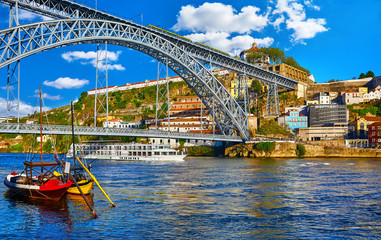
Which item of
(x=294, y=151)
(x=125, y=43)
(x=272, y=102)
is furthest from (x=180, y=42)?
(x=272, y=102)

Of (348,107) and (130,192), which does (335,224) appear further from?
(348,107)

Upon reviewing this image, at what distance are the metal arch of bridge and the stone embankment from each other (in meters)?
2.91

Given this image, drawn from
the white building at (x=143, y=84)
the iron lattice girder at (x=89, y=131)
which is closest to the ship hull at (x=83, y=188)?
the iron lattice girder at (x=89, y=131)

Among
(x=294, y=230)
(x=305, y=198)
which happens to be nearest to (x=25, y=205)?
(x=294, y=230)

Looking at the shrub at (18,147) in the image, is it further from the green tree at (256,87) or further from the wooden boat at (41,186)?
the wooden boat at (41,186)

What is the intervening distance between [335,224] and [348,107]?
79.3m

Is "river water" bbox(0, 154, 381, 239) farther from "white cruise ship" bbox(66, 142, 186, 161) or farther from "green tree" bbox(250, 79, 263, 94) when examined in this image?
"green tree" bbox(250, 79, 263, 94)

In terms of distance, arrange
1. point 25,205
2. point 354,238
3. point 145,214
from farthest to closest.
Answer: point 25,205 < point 145,214 < point 354,238

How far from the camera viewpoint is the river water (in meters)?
15.8

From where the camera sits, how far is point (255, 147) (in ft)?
239

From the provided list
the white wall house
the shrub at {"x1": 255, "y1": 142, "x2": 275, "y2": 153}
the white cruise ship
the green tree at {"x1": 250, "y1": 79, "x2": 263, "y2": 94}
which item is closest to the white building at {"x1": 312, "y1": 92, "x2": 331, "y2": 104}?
the white wall house

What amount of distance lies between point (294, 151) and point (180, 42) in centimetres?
3090

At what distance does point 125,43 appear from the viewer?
2211 inches

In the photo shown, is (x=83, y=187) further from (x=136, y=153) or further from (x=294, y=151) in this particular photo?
(x=294, y=151)
